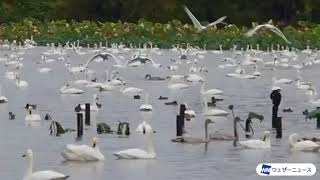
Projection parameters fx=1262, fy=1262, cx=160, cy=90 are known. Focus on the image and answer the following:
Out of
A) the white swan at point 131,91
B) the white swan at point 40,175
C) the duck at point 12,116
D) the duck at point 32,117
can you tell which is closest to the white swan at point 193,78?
the white swan at point 131,91

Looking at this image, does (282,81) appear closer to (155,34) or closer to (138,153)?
(138,153)

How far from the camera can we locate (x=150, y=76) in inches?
1366

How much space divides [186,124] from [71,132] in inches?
95.0

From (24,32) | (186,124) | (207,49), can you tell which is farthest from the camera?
(24,32)

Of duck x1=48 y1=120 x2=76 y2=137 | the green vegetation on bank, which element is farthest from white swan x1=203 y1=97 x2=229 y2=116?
the green vegetation on bank

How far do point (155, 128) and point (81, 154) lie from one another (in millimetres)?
4441

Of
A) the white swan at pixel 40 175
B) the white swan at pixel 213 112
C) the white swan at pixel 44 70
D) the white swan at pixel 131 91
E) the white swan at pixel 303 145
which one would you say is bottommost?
the white swan at pixel 40 175

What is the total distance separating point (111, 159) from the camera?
1728cm

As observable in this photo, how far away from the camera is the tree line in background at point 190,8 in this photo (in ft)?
198

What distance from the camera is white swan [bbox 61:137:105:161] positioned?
55.3ft

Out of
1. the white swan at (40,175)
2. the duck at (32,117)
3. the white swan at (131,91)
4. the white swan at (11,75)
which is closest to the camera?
the white swan at (40,175)

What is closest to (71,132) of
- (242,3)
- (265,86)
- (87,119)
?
(87,119)

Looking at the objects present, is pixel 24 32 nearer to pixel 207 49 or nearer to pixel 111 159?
pixel 207 49

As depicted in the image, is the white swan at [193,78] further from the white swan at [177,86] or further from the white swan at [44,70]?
the white swan at [44,70]
